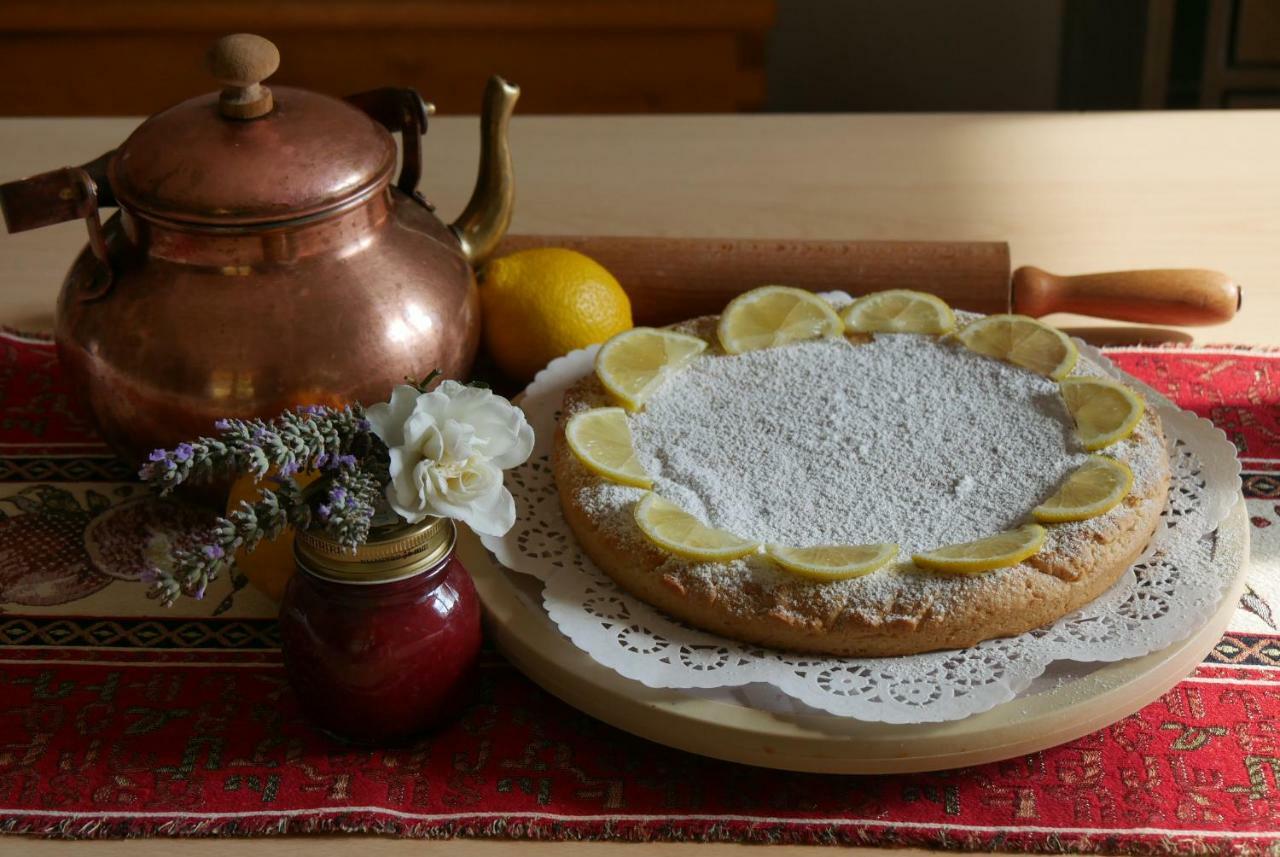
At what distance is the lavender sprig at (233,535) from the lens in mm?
845

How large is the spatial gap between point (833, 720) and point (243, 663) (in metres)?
0.49

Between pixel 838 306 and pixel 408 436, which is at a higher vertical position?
pixel 408 436

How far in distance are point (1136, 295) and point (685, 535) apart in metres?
0.70

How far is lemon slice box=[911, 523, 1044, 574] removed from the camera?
1015mm

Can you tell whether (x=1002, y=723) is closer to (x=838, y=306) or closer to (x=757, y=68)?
(x=838, y=306)

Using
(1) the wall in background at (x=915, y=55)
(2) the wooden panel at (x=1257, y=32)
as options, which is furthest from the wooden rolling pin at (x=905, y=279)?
(1) the wall in background at (x=915, y=55)

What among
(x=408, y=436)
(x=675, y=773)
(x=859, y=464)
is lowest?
(x=675, y=773)

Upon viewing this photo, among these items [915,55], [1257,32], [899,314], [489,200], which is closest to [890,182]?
[899,314]

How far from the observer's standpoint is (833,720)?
953 millimetres

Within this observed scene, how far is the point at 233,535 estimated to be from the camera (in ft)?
2.87

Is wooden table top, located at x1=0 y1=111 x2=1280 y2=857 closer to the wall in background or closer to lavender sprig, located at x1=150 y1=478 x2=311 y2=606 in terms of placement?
lavender sprig, located at x1=150 y1=478 x2=311 y2=606

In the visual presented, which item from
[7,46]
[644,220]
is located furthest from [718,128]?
[7,46]

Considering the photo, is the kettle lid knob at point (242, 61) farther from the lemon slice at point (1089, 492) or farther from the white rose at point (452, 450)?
the lemon slice at point (1089, 492)

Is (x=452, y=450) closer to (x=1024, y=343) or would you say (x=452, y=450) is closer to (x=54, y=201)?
(x=54, y=201)
